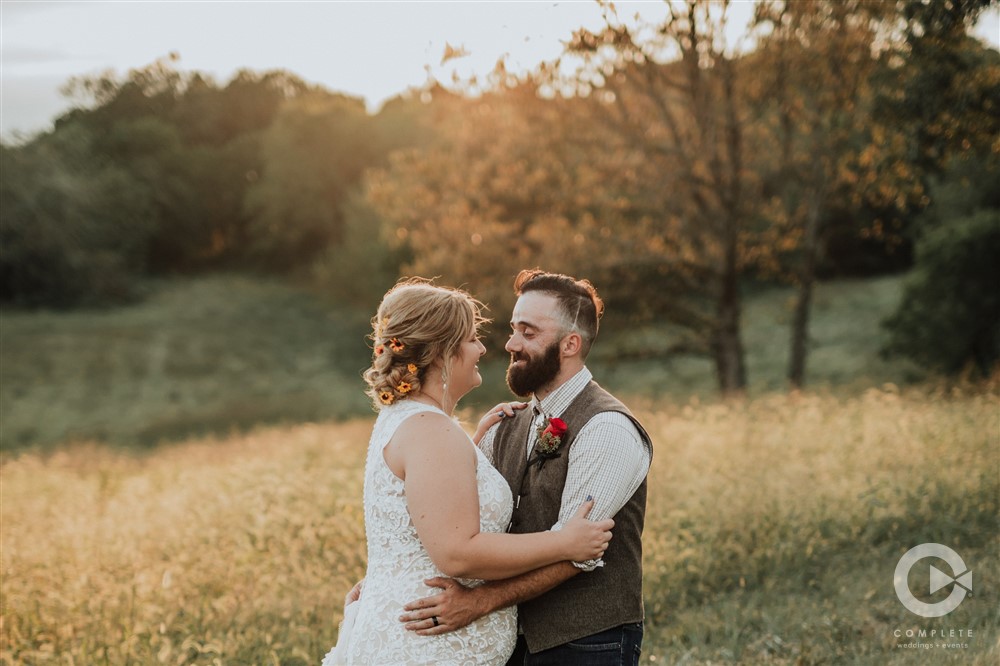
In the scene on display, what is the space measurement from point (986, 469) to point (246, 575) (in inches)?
276

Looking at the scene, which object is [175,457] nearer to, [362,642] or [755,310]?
[362,642]

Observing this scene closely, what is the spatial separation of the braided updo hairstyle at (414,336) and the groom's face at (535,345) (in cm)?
43

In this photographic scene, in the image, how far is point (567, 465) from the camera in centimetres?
358

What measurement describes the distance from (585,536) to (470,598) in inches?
19.9

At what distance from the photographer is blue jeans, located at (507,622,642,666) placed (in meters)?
3.53

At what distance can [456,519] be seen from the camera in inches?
126

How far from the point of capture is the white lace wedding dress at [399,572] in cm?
338

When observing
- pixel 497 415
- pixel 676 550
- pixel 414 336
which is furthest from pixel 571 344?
pixel 676 550

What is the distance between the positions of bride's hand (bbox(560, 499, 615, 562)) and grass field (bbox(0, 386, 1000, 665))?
2.90m

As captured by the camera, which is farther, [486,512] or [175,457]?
[175,457]

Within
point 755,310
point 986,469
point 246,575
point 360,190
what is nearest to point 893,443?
point 986,469

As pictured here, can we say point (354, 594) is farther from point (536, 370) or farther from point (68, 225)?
point (68, 225)

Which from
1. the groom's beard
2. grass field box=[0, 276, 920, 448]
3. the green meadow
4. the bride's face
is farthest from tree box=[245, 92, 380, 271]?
the bride's face

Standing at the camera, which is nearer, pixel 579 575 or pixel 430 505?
pixel 430 505
